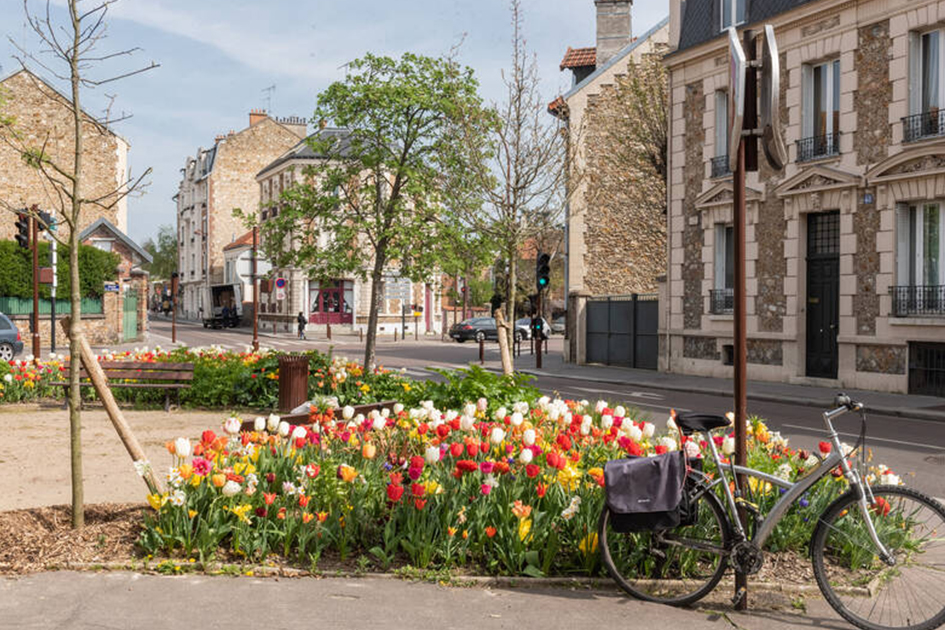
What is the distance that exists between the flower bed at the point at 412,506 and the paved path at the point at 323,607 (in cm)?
26

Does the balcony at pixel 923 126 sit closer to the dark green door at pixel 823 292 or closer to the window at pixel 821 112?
the window at pixel 821 112

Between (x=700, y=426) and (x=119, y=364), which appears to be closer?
(x=700, y=426)

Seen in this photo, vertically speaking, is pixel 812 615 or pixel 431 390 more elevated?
pixel 431 390

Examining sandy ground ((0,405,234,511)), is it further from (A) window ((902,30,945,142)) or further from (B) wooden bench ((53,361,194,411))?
(A) window ((902,30,945,142))

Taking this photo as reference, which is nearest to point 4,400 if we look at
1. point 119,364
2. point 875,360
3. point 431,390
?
point 119,364

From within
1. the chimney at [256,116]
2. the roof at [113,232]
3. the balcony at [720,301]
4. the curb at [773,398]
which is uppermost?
the chimney at [256,116]

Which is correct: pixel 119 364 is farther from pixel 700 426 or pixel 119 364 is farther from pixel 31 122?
pixel 31 122

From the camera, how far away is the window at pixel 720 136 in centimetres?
2123

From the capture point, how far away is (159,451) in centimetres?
910

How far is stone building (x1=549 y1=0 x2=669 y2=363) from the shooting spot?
2969 cm

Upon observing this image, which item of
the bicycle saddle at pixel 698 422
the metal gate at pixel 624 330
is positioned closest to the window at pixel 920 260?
the metal gate at pixel 624 330

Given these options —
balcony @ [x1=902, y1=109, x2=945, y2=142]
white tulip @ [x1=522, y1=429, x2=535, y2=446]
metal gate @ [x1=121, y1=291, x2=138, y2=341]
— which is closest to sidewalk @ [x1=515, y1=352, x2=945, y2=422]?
balcony @ [x1=902, y1=109, x2=945, y2=142]

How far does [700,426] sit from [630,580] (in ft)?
3.02

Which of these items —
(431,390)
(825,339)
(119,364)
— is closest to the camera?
(431,390)
